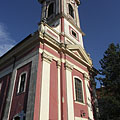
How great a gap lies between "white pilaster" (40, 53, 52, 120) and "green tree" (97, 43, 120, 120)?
4598 mm

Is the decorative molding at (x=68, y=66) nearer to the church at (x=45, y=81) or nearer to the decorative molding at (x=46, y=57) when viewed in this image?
the church at (x=45, y=81)

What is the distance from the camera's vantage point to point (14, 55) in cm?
1231

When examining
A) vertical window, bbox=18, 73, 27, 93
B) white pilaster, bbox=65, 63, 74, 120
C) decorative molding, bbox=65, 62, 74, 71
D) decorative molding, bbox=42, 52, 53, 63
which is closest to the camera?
white pilaster, bbox=65, 63, 74, 120

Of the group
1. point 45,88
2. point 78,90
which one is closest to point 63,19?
point 78,90

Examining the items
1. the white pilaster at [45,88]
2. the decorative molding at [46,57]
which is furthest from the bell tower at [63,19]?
the white pilaster at [45,88]

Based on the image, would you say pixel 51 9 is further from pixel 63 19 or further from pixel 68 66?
pixel 68 66

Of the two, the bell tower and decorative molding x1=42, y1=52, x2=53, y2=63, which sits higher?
the bell tower

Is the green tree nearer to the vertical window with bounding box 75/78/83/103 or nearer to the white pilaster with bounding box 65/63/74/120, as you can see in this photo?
the vertical window with bounding box 75/78/83/103

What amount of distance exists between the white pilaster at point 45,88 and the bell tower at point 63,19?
165 inches

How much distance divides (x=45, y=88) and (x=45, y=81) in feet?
1.75

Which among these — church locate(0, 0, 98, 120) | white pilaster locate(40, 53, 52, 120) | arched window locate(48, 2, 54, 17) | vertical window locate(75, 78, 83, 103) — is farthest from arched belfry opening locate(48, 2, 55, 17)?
vertical window locate(75, 78, 83, 103)

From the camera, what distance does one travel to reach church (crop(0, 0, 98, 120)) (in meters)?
8.58

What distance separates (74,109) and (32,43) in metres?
6.64

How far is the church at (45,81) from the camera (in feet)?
28.1
